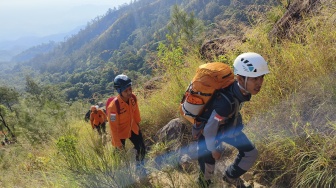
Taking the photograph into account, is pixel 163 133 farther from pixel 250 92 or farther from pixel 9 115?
pixel 9 115

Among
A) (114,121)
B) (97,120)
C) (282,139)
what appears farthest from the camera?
(97,120)

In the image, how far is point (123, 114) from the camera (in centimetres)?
412

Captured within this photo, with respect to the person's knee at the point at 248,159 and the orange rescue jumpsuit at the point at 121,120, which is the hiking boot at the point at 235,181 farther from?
the orange rescue jumpsuit at the point at 121,120

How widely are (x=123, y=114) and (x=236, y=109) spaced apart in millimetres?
2071

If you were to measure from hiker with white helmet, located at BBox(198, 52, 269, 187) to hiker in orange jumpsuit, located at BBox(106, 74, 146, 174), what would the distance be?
1.54 meters

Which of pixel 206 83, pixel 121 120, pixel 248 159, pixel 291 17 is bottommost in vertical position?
pixel 248 159

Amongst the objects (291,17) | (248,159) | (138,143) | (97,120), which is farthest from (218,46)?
(248,159)

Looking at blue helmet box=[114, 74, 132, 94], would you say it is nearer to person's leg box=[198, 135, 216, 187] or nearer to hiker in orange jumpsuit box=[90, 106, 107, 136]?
person's leg box=[198, 135, 216, 187]

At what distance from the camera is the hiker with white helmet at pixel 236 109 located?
250 centimetres

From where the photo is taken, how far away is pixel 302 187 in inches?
103

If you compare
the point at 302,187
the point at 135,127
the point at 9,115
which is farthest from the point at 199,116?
the point at 9,115

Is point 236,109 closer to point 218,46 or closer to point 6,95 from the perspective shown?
point 218,46

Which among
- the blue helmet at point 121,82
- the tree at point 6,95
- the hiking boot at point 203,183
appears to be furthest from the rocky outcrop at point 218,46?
the tree at point 6,95

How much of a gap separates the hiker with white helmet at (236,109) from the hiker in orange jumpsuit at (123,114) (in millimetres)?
1536
